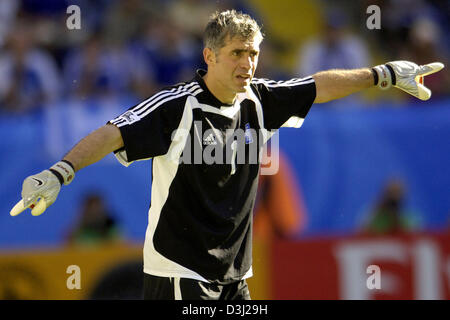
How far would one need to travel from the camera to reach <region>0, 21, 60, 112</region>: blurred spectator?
35.3ft

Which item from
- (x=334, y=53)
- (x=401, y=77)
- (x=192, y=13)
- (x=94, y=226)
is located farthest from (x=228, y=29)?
(x=192, y=13)

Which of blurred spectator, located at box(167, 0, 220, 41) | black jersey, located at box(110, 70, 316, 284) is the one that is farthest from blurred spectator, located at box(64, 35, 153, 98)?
black jersey, located at box(110, 70, 316, 284)

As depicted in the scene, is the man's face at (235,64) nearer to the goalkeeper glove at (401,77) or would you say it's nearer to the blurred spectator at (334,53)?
the goalkeeper glove at (401,77)

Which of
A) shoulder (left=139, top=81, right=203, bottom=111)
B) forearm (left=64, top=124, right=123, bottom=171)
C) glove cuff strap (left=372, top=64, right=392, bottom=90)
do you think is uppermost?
glove cuff strap (left=372, top=64, right=392, bottom=90)

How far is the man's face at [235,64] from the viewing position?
5184 millimetres

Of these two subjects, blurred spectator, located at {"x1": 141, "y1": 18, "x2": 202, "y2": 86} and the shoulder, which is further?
blurred spectator, located at {"x1": 141, "y1": 18, "x2": 202, "y2": 86}

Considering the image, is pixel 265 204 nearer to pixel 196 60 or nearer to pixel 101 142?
pixel 196 60

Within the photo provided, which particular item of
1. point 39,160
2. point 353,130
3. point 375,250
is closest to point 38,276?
point 39,160

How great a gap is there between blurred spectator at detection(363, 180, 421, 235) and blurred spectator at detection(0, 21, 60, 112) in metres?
4.25

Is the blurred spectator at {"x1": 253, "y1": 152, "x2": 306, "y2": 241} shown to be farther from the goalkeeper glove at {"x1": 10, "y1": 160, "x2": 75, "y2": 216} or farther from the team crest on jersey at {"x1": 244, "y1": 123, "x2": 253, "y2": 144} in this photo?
the goalkeeper glove at {"x1": 10, "y1": 160, "x2": 75, "y2": 216}

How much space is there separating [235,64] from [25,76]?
20.8ft

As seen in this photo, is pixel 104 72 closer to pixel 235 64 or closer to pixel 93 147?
pixel 235 64

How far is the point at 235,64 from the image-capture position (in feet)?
17.0
